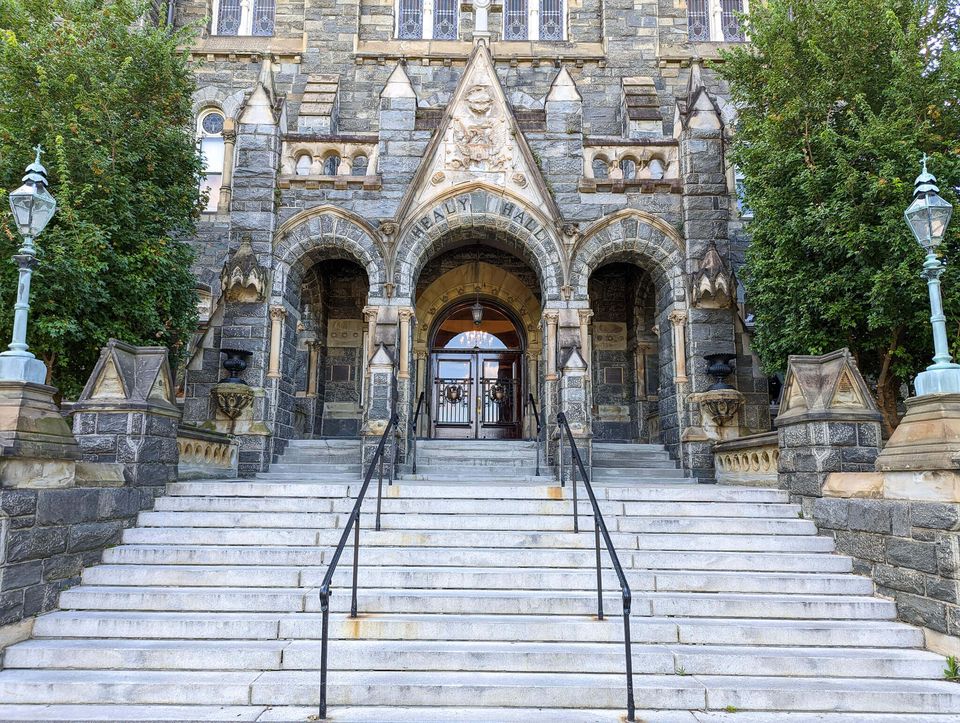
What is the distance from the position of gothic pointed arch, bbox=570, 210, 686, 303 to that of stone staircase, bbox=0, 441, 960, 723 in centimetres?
475

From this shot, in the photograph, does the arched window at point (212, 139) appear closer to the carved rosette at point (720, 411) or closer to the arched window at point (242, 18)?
the arched window at point (242, 18)

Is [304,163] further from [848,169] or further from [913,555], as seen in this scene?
[913,555]

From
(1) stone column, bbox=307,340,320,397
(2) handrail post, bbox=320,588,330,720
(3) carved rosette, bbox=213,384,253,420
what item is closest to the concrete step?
(2) handrail post, bbox=320,588,330,720

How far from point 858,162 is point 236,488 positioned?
9205mm

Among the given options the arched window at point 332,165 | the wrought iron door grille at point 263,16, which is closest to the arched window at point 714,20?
the arched window at point 332,165

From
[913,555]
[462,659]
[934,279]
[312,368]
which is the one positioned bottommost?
[462,659]

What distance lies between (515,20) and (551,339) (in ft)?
31.9

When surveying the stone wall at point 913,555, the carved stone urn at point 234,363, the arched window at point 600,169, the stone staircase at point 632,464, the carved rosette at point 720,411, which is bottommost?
the stone wall at point 913,555

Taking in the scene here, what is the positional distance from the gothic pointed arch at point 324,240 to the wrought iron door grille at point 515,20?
7892 millimetres

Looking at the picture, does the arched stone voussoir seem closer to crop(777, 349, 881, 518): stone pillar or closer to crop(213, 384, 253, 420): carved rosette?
crop(213, 384, 253, 420): carved rosette

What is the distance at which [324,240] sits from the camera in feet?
37.2

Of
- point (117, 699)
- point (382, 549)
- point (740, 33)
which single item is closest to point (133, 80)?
point (382, 549)

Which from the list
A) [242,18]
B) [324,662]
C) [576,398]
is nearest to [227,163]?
[242,18]

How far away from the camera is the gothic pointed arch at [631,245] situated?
11203mm
